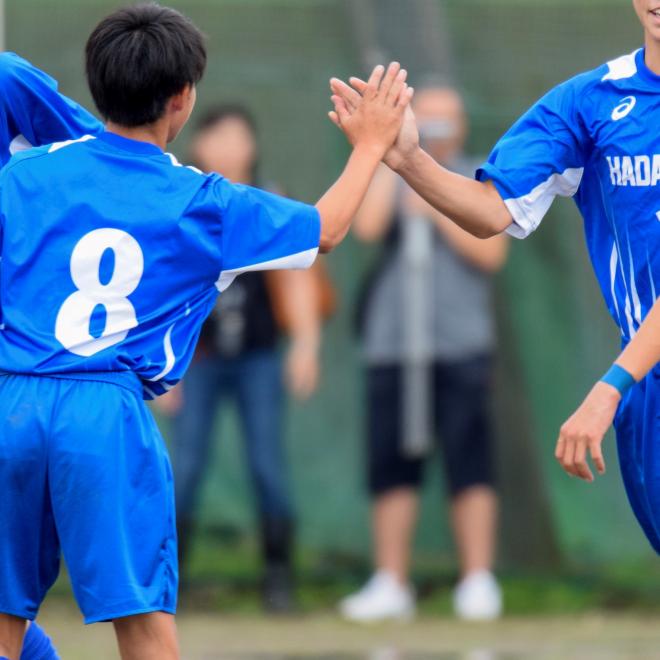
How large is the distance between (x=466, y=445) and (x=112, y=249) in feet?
13.7

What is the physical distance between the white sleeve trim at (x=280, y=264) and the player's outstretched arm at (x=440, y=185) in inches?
15.0

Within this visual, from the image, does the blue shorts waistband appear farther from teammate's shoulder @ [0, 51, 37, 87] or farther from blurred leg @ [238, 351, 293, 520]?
blurred leg @ [238, 351, 293, 520]

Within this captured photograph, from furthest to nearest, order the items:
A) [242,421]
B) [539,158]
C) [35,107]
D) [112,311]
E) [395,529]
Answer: [242,421] < [395,529] < [35,107] < [539,158] < [112,311]

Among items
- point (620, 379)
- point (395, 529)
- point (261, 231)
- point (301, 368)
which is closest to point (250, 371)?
point (301, 368)

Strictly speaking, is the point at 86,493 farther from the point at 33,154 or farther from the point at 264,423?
the point at 264,423

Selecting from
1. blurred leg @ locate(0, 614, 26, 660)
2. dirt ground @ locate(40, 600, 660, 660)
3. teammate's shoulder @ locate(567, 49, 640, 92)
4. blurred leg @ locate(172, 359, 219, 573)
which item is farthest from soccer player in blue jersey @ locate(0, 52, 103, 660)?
blurred leg @ locate(172, 359, 219, 573)

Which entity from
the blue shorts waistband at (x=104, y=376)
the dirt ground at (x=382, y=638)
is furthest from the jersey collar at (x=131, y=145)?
the dirt ground at (x=382, y=638)

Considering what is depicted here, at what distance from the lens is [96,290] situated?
3.76m

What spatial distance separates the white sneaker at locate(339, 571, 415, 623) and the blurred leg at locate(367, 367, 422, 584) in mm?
50

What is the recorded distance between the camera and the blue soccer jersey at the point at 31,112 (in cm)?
417

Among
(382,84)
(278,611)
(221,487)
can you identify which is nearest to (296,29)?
(221,487)

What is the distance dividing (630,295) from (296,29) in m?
4.23

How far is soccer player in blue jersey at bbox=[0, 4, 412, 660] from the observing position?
3.74 m

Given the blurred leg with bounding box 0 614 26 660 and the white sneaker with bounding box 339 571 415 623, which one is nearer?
the blurred leg with bounding box 0 614 26 660
